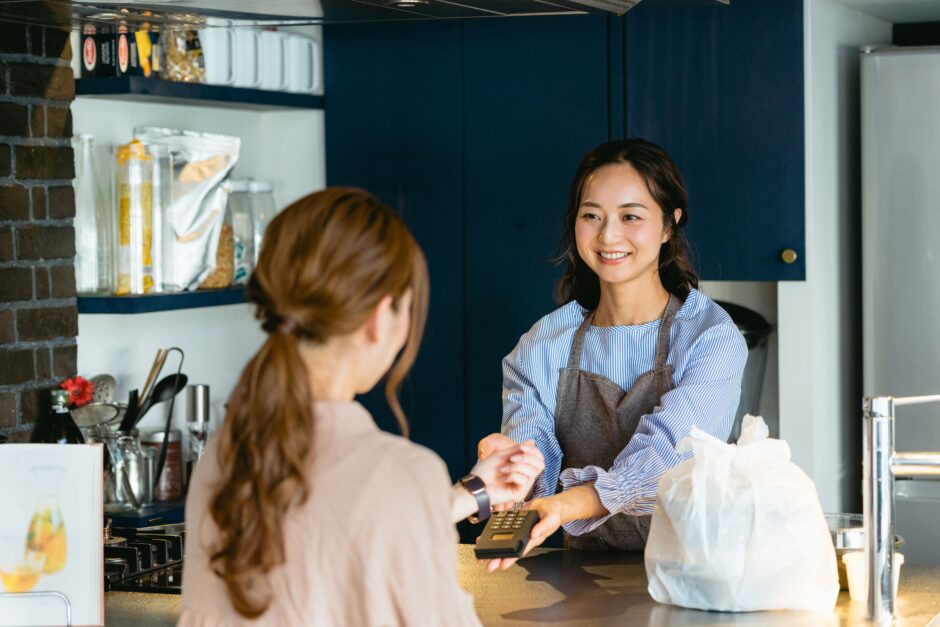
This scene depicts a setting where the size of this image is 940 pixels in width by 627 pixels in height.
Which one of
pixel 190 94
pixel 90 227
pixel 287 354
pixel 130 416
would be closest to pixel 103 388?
pixel 130 416

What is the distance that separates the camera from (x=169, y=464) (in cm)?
285

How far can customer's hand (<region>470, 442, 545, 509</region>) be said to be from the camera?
1734mm

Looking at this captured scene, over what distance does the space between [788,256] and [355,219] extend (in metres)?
1.94

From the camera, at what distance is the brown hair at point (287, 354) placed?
1.04 metres

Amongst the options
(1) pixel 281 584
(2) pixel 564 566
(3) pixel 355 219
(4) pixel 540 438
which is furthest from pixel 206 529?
(4) pixel 540 438

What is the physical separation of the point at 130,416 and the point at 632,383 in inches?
43.5

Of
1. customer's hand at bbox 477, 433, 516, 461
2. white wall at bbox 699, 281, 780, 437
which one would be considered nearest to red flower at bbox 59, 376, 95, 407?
customer's hand at bbox 477, 433, 516, 461

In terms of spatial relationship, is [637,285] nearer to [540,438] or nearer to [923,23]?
[540,438]

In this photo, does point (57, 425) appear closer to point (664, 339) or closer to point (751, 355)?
point (664, 339)

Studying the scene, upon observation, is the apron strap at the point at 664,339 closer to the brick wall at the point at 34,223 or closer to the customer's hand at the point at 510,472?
the customer's hand at the point at 510,472

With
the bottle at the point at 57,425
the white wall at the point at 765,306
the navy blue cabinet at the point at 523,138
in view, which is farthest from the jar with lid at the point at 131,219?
the white wall at the point at 765,306

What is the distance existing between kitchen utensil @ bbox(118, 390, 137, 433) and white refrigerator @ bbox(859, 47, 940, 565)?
156cm

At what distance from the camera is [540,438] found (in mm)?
2166

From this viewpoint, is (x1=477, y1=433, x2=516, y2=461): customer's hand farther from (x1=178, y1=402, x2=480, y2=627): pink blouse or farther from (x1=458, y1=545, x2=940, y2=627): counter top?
(x1=178, y1=402, x2=480, y2=627): pink blouse
